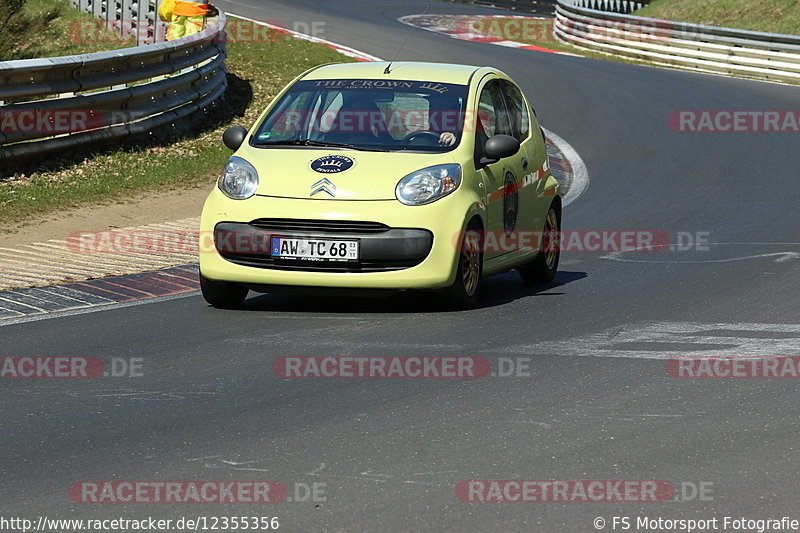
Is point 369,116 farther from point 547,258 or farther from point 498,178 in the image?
point 547,258

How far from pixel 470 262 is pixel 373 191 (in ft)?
2.75

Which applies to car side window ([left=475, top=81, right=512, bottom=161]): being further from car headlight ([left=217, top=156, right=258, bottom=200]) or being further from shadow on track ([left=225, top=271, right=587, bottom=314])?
car headlight ([left=217, top=156, right=258, bottom=200])

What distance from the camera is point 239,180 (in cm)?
941

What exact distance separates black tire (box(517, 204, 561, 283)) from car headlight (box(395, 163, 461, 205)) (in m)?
1.70

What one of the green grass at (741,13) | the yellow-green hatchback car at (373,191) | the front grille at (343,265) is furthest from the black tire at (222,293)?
the green grass at (741,13)

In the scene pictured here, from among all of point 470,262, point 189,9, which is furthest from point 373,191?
point 189,9

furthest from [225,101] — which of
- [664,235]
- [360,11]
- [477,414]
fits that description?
[360,11]

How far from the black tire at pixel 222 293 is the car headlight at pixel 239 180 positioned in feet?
1.86

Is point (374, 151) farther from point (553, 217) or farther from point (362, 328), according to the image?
point (553, 217)

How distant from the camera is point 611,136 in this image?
20.8 m

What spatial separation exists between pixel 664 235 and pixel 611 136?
7260 millimetres

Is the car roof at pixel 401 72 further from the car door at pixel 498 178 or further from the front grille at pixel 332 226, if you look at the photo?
the front grille at pixel 332 226

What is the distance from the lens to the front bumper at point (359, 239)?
9.02 metres

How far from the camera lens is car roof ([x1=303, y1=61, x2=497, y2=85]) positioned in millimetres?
10328
